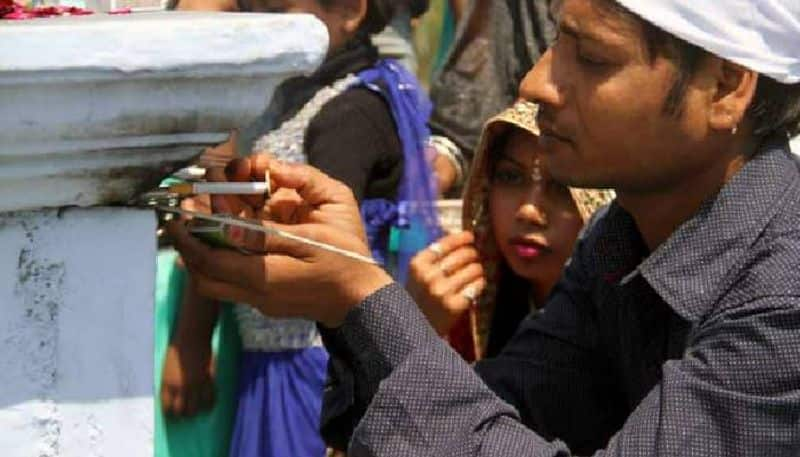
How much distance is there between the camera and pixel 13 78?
4.69 ft

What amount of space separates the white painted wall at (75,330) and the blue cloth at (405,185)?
7.47 feet

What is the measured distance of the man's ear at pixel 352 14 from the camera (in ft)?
13.1

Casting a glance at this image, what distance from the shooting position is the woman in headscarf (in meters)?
3.42

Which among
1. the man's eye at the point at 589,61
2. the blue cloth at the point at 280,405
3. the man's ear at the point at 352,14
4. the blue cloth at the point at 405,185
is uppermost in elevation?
the man's eye at the point at 589,61

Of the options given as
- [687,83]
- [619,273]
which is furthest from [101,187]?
[619,273]

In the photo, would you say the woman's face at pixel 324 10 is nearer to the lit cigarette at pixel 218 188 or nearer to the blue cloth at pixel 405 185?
the blue cloth at pixel 405 185

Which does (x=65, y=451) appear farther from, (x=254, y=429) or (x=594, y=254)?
(x=254, y=429)

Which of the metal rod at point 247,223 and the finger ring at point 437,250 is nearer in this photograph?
the metal rod at point 247,223

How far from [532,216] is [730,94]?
141 cm

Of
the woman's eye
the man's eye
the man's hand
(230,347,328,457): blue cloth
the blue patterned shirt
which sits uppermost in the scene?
the man's eye

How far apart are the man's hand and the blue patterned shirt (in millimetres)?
46

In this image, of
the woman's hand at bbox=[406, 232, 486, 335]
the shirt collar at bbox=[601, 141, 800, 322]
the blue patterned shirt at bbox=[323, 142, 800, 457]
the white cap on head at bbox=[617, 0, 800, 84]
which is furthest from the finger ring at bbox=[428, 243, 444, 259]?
the white cap on head at bbox=[617, 0, 800, 84]

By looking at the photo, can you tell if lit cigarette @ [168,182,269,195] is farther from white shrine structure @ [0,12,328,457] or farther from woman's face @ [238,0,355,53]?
woman's face @ [238,0,355,53]

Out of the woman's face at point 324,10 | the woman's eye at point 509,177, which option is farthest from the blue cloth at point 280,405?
the woman's face at point 324,10
